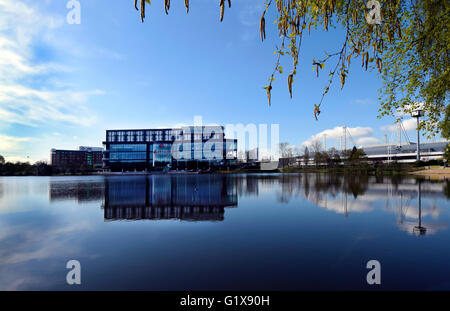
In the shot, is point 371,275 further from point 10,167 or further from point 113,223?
point 10,167

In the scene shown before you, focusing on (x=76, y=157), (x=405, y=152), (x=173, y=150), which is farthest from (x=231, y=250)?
(x=76, y=157)

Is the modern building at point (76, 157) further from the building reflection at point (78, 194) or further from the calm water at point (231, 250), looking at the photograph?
the calm water at point (231, 250)

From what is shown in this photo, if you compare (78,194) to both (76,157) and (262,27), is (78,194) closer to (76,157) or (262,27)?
(262,27)

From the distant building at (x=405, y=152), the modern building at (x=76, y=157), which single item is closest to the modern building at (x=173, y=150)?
the modern building at (x=76, y=157)

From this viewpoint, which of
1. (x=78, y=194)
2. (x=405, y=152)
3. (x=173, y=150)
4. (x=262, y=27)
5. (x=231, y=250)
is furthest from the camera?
(x=405, y=152)

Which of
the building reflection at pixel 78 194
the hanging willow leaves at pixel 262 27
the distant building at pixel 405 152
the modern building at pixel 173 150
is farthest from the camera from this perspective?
the modern building at pixel 173 150

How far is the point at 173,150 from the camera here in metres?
121

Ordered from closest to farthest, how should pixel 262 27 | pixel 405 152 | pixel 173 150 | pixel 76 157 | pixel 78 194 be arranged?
pixel 262 27 → pixel 78 194 → pixel 173 150 → pixel 405 152 → pixel 76 157

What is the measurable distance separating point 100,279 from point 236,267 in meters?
3.51

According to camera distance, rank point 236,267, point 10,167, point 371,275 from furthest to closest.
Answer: point 10,167, point 236,267, point 371,275

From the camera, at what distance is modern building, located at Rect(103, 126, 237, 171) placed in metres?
118

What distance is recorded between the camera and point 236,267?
5.80 m

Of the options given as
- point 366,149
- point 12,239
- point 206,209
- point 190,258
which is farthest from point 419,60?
point 366,149

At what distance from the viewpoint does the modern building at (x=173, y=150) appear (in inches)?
4633
